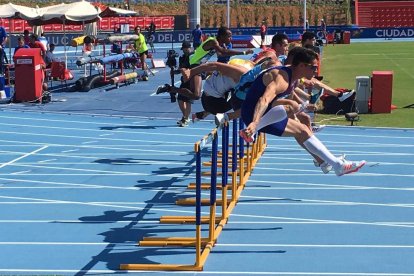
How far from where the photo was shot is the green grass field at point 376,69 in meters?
20.6

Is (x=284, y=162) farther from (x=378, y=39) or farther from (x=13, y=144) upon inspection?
(x=378, y=39)

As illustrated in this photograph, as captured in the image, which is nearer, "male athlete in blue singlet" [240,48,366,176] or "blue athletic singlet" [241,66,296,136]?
"male athlete in blue singlet" [240,48,366,176]

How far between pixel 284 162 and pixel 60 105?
1054cm

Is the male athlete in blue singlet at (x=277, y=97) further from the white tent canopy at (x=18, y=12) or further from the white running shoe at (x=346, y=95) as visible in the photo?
the white tent canopy at (x=18, y=12)

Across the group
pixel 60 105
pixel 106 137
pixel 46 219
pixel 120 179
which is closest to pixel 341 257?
pixel 46 219

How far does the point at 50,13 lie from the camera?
1180 inches

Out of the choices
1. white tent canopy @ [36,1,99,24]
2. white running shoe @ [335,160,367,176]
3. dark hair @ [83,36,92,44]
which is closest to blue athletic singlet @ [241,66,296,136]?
white running shoe @ [335,160,367,176]

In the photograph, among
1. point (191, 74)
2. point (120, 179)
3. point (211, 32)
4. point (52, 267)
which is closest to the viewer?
point (52, 267)

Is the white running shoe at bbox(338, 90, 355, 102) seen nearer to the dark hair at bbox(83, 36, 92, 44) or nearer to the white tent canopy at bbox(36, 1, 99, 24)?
the white tent canopy at bbox(36, 1, 99, 24)

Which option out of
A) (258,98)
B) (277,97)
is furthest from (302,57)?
(258,98)

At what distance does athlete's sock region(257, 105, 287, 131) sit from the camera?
894 centimetres

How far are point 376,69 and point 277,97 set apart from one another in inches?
1031

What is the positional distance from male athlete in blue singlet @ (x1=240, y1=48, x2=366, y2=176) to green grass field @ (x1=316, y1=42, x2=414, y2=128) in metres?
10.5

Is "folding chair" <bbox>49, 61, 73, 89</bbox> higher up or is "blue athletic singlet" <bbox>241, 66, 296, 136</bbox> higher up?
"blue athletic singlet" <bbox>241, 66, 296, 136</bbox>
